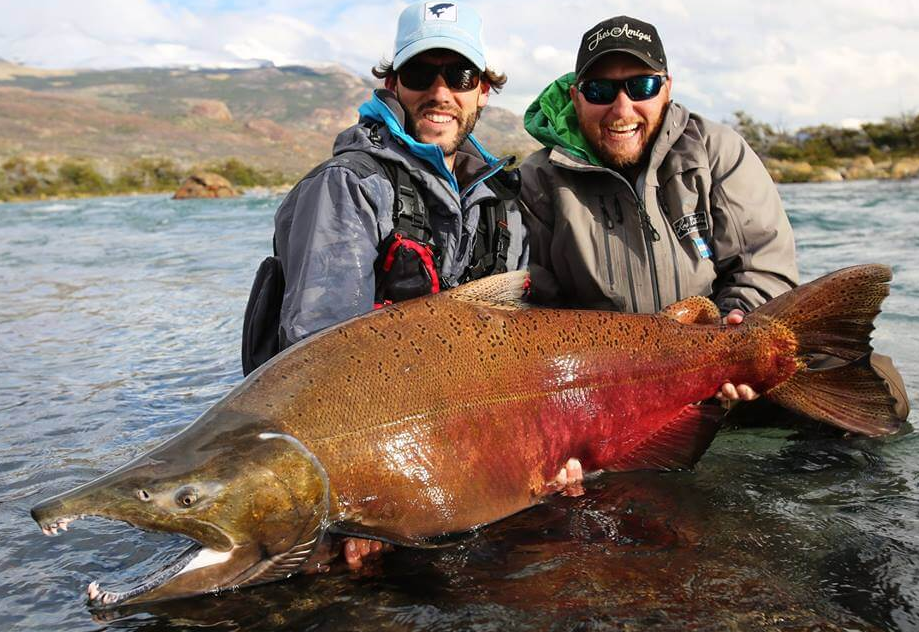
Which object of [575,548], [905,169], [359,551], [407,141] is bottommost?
[575,548]

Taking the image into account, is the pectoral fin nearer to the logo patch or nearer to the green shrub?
the logo patch

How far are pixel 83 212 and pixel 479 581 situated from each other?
123ft

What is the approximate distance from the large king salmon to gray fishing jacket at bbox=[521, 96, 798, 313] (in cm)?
93

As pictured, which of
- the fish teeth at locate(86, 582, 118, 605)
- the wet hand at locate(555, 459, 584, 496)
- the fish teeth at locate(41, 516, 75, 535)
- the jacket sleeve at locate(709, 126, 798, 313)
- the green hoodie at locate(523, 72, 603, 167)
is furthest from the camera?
the green hoodie at locate(523, 72, 603, 167)

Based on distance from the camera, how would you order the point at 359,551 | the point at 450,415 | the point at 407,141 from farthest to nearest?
the point at 407,141 < the point at 359,551 < the point at 450,415

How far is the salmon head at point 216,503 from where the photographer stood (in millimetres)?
2691

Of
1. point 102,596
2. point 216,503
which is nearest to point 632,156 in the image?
point 216,503

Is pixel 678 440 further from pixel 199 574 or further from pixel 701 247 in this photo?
pixel 199 574

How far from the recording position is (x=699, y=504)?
3.90m

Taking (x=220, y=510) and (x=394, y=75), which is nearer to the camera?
(x=220, y=510)

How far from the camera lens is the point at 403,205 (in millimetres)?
4312

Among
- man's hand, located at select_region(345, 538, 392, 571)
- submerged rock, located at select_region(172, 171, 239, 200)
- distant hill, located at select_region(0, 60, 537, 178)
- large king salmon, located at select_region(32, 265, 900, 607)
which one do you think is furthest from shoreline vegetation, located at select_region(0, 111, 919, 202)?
man's hand, located at select_region(345, 538, 392, 571)

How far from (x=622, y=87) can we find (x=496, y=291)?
1.93m

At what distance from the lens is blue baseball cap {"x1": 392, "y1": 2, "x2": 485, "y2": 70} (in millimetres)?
4617
